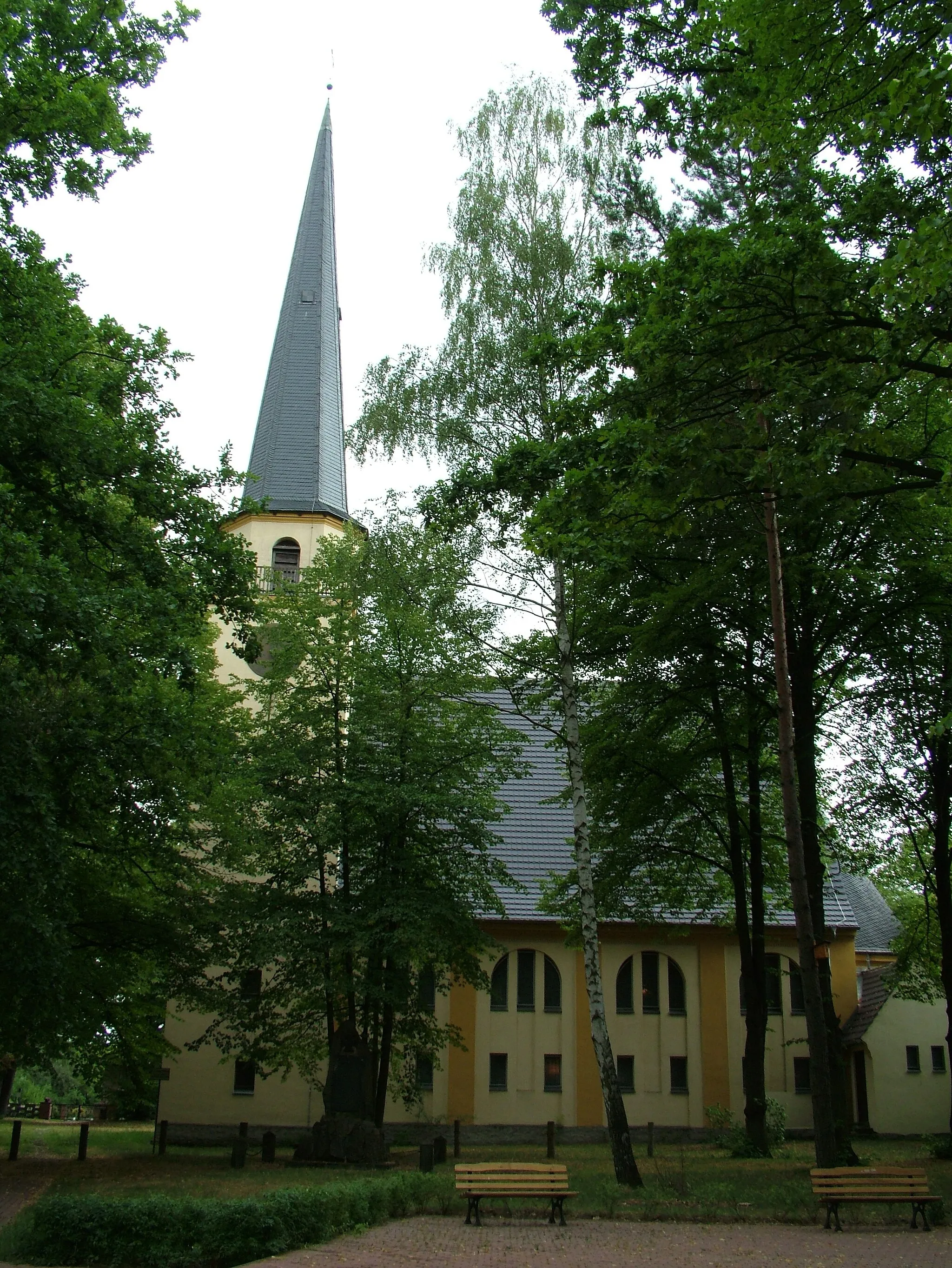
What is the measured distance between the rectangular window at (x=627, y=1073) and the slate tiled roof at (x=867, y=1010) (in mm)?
5632

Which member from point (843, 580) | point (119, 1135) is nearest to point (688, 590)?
point (843, 580)

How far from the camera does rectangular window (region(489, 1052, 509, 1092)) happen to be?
1113 inches

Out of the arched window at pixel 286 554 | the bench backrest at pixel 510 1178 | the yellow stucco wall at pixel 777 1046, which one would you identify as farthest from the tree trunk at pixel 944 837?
the arched window at pixel 286 554

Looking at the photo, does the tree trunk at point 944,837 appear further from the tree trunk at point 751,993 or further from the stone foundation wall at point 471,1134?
the stone foundation wall at point 471,1134

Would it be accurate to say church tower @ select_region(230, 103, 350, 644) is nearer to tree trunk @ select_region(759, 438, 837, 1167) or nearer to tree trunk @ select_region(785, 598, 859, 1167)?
tree trunk @ select_region(785, 598, 859, 1167)

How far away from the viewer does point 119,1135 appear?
29922 millimetres

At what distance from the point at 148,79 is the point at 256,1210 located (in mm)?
13456

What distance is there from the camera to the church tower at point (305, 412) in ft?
102

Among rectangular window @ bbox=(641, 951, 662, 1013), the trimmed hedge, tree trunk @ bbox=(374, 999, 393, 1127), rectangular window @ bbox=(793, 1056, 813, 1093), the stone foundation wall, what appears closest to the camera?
the trimmed hedge

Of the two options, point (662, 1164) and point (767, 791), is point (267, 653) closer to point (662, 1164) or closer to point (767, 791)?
point (767, 791)

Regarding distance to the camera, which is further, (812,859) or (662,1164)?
(662,1164)

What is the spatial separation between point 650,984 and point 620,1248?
1896 cm

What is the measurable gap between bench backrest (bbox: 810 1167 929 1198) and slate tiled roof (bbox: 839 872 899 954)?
22.9 metres

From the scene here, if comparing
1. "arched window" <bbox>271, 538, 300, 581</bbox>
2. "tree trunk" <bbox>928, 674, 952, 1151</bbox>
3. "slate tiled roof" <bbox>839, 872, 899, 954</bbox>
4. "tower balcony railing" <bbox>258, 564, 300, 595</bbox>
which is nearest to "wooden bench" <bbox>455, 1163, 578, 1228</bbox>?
"tree trunk" <bbox>928, 674, 952, 1151</bbox>
